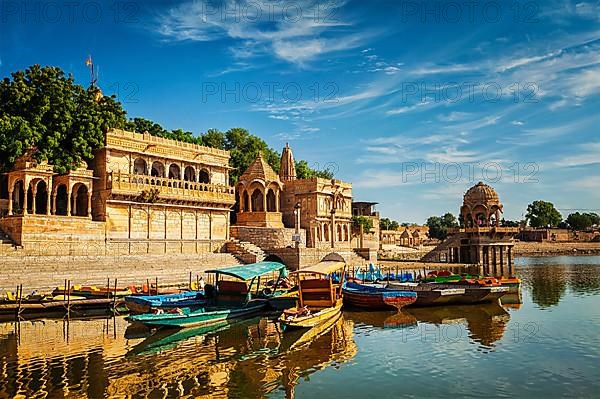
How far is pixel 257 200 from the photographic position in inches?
2229

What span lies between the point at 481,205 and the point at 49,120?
48.8 metres

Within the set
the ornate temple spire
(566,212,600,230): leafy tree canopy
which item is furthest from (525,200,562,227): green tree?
the ornate temple spire

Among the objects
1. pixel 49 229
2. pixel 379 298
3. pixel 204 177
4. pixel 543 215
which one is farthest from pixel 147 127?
pixel 543 215

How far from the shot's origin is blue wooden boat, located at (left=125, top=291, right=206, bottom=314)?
25.0 m

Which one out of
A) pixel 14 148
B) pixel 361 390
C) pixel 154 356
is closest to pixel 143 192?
pixel 14 148

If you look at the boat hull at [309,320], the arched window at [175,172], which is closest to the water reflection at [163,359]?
the boat hull at [309,320]

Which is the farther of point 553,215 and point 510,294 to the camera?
point 553,215

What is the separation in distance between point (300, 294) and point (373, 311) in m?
5.51

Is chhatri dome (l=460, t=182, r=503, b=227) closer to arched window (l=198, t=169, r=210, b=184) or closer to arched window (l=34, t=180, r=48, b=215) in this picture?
arched window (l=198, t=169, r=210, b=184)

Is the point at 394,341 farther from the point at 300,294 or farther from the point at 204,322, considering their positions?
the point at 204,322

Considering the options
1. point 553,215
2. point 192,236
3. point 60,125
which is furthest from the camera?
point 553,215

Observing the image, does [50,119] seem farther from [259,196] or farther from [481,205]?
[481,205]

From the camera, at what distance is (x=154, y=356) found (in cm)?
1862

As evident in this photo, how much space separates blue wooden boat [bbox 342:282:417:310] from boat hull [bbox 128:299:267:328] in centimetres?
537
